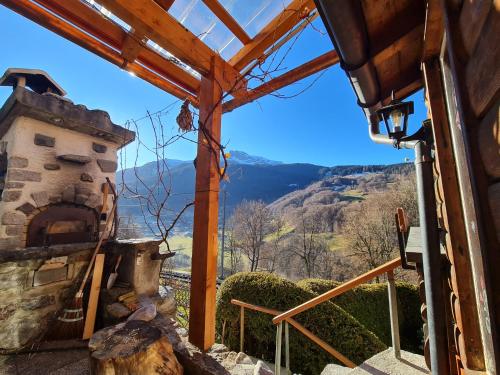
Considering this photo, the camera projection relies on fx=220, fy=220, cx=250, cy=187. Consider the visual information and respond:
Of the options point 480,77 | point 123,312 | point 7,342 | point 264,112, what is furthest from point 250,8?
point 7,342

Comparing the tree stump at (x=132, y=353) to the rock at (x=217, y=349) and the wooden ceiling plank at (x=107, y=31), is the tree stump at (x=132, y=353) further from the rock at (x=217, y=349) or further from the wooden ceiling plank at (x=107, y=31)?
the wooden ceiling plank at (x=107, y=31)

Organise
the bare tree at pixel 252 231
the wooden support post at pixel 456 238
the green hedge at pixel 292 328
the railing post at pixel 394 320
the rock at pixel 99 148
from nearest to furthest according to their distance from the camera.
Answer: the wooden support post at pixel 456 238 < the railing post at pixel 394 320 < the rock at pixel 99 148 < the green hedge at pixel 292 328 < the bare tree at pixel 252 231

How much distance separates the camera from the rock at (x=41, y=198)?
2275 mm

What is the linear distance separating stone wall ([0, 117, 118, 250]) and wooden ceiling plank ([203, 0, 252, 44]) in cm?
222

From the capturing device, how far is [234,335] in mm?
4602

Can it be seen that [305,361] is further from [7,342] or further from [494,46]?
[494,46]

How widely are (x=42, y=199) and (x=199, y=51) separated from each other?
226 cm

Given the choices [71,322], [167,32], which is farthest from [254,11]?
[71,322]

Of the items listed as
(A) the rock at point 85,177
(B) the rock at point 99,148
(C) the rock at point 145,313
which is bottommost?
(C) the rock at point 145,313

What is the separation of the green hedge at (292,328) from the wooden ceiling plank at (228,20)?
4305 mm

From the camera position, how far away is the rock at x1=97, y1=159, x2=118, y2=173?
9.20 feet

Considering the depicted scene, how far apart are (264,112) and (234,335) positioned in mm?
4622

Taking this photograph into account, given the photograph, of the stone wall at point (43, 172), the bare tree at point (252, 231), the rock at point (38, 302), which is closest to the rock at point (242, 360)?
the rock at point (38, 302)

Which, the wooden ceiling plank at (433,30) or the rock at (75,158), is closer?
the wooden ceiling plank at (433,30)
